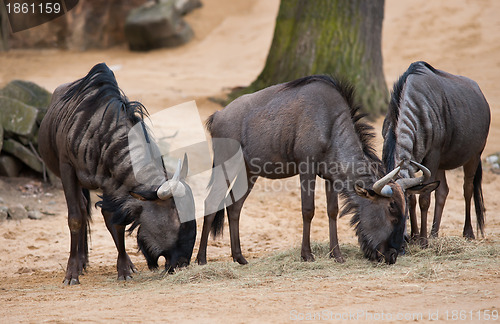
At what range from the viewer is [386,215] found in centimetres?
669

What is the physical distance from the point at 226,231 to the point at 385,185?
360 centimetres

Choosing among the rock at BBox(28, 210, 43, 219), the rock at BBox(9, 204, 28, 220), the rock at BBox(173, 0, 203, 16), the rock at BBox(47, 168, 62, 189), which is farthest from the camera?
the rock at BBox(173, 0, 203, 16)

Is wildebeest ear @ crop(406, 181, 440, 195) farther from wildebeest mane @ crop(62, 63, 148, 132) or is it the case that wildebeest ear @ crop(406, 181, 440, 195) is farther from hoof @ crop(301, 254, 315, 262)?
wildebeest mane @ crop(62, 63, 148, 132)

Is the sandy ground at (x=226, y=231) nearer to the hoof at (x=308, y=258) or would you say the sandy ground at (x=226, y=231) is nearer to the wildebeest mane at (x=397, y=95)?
the hoof at (x=308, y=258)

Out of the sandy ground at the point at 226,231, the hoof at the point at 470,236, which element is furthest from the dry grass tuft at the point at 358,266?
the hoof at the point at 470,236

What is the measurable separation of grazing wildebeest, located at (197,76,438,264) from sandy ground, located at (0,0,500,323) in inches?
38.2

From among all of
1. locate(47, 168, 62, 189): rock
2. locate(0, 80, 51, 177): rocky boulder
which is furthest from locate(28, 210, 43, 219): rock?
locate(0, 80, 51, 177): rocky boulder

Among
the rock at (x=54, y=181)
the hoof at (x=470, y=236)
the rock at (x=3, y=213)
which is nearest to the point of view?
the hoof at (x=470, y=236)

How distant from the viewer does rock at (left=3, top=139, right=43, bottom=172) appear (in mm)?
10156

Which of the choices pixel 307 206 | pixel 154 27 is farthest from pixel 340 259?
pixel 154 27

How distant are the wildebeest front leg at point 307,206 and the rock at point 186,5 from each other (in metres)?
17.4

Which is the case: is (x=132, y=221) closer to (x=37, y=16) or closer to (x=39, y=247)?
(x=39, y=247)

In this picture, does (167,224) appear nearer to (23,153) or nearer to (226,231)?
(226,231)

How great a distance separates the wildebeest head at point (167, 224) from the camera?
6.35 metres
